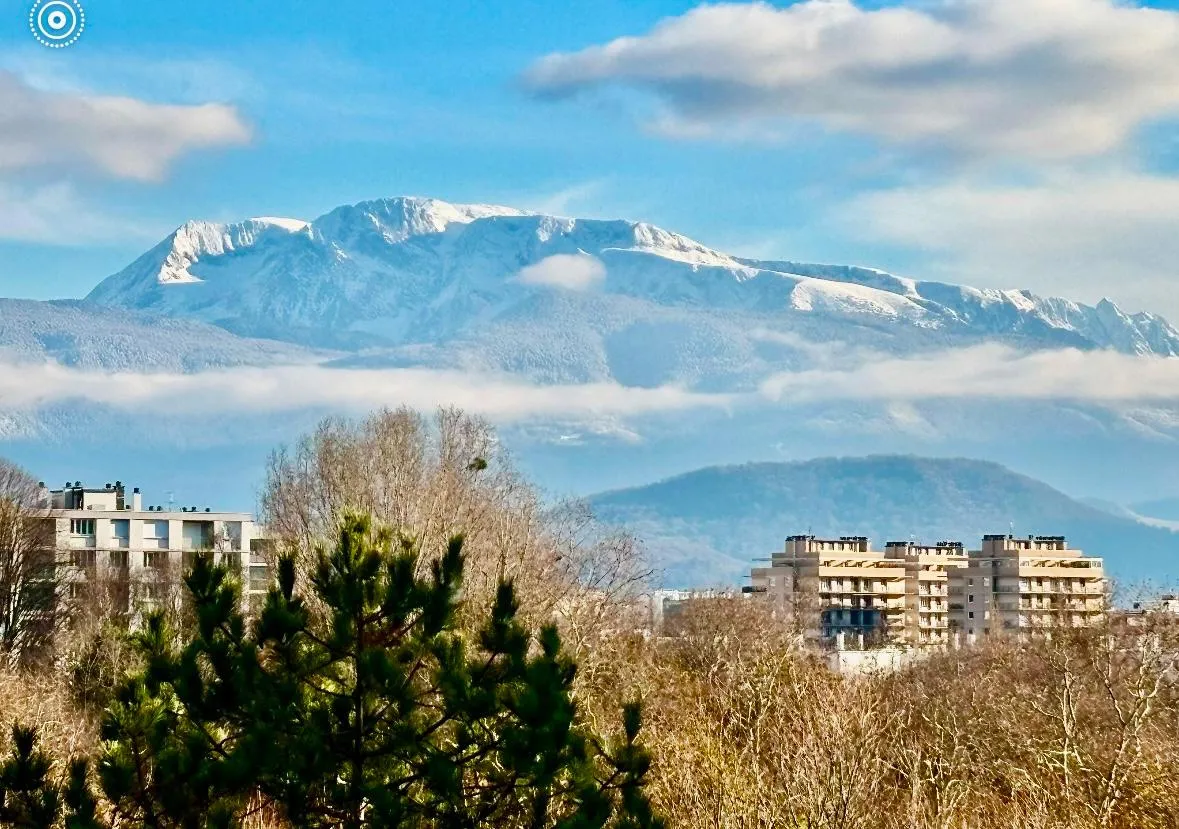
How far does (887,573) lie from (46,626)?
118m

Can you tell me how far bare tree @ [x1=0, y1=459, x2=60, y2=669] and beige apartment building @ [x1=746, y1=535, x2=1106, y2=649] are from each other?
102586mm

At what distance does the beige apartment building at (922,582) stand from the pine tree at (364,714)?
145 meters

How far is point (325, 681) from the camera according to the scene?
51.0ft

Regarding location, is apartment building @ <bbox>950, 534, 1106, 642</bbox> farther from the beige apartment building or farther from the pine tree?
the pine tree

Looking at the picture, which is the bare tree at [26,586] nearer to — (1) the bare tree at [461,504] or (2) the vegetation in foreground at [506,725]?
(1) the bare tree at [461,504]

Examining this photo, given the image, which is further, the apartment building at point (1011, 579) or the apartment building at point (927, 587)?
Result: the apartment building at point (927, 587)

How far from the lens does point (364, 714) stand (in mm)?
15148

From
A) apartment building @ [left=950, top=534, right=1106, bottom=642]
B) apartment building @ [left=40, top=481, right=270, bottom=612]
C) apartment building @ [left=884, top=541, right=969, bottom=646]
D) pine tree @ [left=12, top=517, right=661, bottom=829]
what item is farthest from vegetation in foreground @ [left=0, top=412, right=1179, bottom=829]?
apartment building @ [left=884, top=541, right=969, bottom=646]

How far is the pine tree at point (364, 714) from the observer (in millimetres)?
14492

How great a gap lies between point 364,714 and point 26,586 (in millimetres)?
49089

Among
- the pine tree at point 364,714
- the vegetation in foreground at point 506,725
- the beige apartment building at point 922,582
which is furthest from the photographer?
the beige apartment building at point 922,582

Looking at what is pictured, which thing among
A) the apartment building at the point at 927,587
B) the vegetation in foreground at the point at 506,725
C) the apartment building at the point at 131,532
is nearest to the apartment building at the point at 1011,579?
the apartment building at the point at 927,587

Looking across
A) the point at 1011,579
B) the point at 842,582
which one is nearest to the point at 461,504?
the point at 842,582

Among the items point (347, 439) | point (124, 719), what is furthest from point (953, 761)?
point (347, 439)
